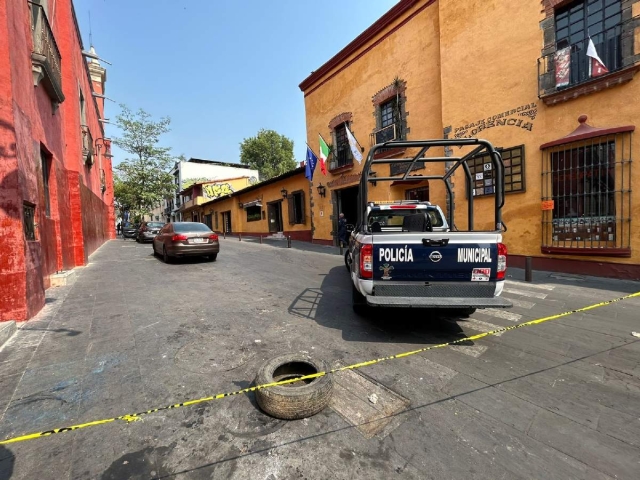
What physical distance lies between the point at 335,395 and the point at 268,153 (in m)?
48.6

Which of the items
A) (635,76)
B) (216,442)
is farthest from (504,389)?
(635,76)

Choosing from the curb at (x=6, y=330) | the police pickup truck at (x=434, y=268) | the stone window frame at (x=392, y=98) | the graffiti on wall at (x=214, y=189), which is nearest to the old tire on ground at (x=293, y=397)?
the police pickup truck at (x=434, y=268)

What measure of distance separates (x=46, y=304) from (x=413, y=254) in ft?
21.0

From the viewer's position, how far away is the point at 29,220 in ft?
15.8

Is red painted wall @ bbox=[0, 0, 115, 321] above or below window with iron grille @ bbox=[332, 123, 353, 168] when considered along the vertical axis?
below

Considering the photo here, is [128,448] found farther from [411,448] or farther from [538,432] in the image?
[538,432]

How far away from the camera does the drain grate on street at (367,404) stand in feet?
7.57

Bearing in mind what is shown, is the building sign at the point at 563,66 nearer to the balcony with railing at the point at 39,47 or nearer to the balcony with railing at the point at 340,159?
the balcony with railing at the point at 340,159

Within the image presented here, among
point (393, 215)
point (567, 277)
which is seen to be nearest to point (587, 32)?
point (567, 277)

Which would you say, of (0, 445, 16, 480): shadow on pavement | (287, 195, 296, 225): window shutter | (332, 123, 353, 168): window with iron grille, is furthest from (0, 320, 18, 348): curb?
(287, 195, 296, 225): window shutter

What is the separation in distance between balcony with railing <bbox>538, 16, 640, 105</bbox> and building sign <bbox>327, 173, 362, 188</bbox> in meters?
7.12

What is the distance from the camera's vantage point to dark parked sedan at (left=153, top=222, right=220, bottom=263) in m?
9.93

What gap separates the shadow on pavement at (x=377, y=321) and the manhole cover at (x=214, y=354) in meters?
1.29

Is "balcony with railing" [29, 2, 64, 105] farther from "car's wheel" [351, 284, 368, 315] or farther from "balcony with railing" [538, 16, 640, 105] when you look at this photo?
"balcony with railing" [538, 16, 640, 105]
